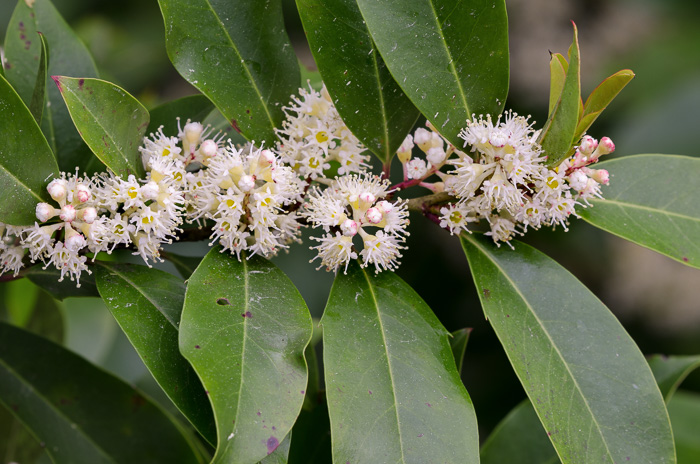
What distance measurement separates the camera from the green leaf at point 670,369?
69.4 inches

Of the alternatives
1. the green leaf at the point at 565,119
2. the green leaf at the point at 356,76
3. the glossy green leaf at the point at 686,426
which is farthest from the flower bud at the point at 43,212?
the glossy green leaf at the point at 686,426

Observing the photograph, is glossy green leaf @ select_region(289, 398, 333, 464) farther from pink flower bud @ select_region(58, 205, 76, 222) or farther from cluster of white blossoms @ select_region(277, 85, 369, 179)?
pink flower bud @ select_region(58, 205, 76, 222)

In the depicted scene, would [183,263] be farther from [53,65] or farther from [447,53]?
[447,53]

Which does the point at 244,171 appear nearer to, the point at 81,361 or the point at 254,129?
the point at 254,129

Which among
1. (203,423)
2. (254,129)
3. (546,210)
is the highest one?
(254,129)

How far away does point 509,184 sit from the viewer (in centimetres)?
131

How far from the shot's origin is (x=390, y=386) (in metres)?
1.23

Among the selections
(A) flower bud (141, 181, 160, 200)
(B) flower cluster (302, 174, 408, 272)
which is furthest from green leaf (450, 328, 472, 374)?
(A) flower bud (141, 181, 160, 200)

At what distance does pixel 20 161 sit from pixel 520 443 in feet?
4.92

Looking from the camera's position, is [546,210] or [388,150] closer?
[546,210]

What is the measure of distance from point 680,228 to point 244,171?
102 cm

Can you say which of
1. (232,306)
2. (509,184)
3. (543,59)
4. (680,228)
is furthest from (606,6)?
(232,306)

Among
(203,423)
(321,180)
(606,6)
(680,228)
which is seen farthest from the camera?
(606,6)

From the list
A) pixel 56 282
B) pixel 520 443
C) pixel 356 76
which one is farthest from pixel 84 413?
pixel 520 443
